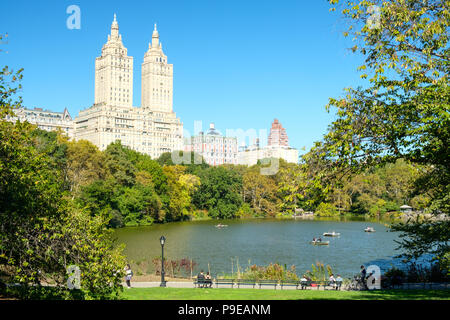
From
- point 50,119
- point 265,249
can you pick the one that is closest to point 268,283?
point 265,249

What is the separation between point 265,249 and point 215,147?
150 m

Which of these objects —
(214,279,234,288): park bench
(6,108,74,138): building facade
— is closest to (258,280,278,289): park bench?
(214,279,234,288): park bench

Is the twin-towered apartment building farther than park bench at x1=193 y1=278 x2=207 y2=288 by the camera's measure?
Yes

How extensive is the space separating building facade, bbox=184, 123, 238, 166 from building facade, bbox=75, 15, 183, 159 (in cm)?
→ 2169

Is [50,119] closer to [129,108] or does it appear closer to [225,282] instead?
[129,108]

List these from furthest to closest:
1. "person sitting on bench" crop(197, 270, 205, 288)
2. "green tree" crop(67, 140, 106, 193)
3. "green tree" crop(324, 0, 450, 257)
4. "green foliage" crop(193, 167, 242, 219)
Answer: "green foliage" crop(193, 167, 242, 219)
"green tree" crop(67, 140, 106, 193)
"person sitting on bench" crop(197, 270, 205, 288)
"green tree" crop(324, 0, 450, 257)

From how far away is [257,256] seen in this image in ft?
105

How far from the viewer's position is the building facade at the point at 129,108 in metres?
136

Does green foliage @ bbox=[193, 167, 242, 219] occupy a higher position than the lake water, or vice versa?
green foliage @ bbox=[193, 167, 242, 219]

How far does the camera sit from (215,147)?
18475 centimetres

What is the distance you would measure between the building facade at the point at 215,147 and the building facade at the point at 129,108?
854 inches

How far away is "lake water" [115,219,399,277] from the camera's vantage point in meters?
28.9

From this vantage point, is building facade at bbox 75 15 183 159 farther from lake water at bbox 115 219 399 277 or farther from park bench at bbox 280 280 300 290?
park bench at bbox 280 280 300 290
